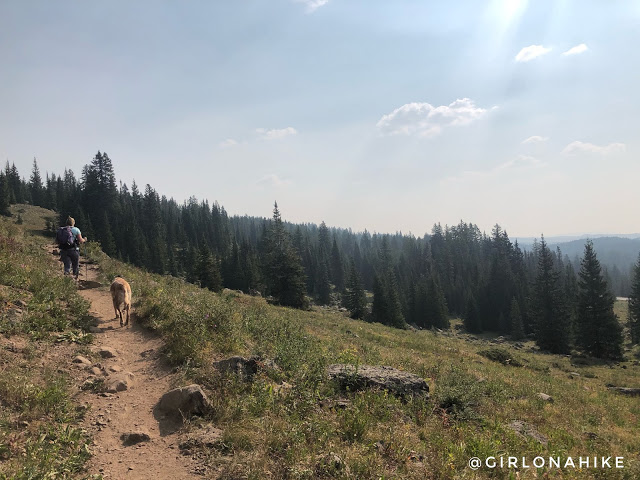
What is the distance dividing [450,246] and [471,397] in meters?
116

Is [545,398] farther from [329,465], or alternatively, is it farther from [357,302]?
[357,302]

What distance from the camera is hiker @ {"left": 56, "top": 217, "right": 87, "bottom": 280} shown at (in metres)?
12.5

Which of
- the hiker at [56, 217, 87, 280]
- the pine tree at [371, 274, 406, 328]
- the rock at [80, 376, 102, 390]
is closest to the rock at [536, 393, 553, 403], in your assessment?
the rock at [80, 376, 102, 390]

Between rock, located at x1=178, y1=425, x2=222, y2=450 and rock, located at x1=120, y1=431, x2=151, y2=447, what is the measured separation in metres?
0.58

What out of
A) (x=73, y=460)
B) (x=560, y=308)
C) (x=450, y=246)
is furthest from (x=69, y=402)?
(x=450, y=246)

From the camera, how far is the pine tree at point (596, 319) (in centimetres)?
3931

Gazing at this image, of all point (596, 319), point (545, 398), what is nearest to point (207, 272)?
point (545, 398)

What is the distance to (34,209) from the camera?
262 feet

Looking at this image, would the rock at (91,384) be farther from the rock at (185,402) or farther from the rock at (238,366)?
the rock at (238,366)

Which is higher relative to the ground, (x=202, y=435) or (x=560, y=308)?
(x=202, y=435)

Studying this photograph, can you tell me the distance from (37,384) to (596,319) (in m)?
52.4

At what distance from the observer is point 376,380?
302 inches

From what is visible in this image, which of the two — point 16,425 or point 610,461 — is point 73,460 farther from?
point 610,461

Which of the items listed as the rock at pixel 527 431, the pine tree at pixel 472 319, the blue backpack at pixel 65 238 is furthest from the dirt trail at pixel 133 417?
the pine tree at pixel 472 319
